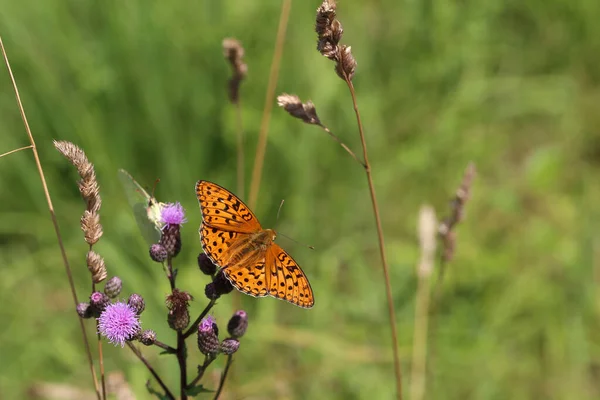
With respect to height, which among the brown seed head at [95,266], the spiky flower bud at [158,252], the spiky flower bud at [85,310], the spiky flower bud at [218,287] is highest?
the brown seed head at [95,266]

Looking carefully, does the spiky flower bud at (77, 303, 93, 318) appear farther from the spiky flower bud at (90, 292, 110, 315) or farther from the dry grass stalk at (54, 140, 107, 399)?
the dry grass stalk at (54, 140, 107, 399)

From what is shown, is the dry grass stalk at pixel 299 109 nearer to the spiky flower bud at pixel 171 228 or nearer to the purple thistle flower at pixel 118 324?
the spiky flower bud at pixel 171 228

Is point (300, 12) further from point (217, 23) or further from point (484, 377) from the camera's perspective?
point (484, 377)

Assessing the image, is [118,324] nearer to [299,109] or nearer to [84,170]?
[84,170]

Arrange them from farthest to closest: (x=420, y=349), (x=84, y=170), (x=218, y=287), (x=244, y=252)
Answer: (x=420, y=349), (x=244, y=252), (x=218, y=287), (x=84, y=170)

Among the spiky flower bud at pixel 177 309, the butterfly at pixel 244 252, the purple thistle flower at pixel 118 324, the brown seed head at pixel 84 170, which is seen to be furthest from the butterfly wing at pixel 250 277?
the brown seed head at pixel 84 170

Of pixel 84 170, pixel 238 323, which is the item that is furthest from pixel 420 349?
pixel 84 170
